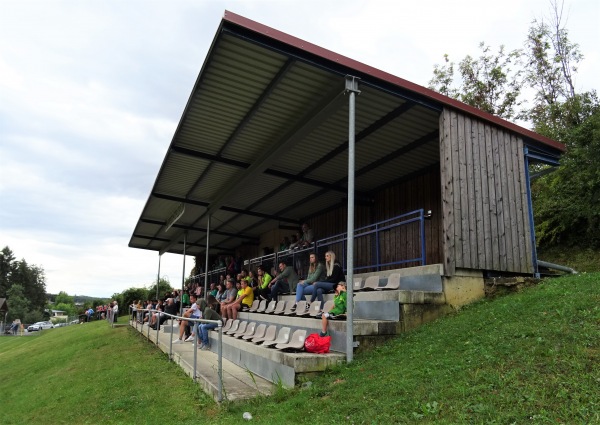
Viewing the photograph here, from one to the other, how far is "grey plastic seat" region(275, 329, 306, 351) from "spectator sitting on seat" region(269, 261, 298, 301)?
15.0ft

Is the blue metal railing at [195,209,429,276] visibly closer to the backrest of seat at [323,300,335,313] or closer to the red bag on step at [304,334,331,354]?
the backrest of seat at [323,300,335,313]

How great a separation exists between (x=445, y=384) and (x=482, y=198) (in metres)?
5.00

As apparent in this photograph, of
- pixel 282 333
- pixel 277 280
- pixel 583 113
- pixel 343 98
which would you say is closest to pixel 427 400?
pixel 282 333

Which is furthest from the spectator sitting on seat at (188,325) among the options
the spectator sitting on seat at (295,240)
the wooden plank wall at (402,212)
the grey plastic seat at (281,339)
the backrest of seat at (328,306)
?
the backrest of seat at (328,306)

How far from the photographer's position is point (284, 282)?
476 inches

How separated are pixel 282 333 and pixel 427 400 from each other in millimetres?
3614

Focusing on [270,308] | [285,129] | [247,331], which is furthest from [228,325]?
[285,129]

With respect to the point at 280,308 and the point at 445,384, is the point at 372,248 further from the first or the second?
the point at 445,384

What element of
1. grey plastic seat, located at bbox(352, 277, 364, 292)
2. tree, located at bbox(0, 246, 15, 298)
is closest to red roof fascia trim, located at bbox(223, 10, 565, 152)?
grey plastic seat, located at bbox(352, 277, 364, 292)

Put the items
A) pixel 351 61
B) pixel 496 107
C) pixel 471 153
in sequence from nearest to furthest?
pixel 351 61
pixel 471 153
pixel 496 107

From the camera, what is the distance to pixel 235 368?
823cm

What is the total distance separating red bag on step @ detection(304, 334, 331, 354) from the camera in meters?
6.62

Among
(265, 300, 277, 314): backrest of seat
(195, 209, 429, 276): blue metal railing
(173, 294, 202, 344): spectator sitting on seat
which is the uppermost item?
(195, 209, 429, 276): blue metal railing

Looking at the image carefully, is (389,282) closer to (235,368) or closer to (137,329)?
(235,368)
